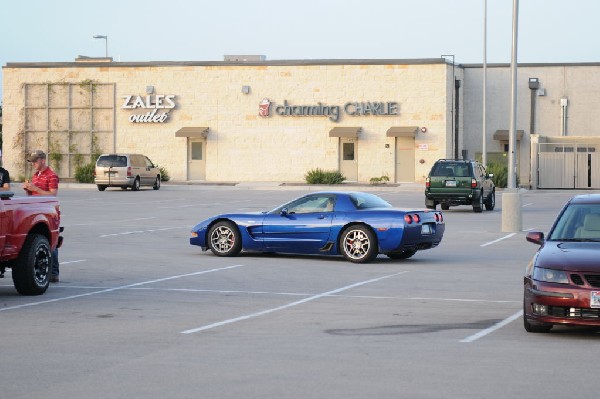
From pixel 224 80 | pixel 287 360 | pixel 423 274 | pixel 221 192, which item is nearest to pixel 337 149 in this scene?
pixel 224 80

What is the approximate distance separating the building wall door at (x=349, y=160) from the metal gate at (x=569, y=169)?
11.4 meters

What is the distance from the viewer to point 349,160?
67.7m

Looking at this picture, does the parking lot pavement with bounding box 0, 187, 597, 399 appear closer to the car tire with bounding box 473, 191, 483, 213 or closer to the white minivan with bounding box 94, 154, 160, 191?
the car tire with bounding box 473, 191, 483, 213

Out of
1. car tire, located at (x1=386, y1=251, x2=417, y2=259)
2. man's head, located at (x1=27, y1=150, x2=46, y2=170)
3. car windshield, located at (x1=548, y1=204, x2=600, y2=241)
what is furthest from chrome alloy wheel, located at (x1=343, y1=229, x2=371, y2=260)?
car windshield, located at (x1=548, y1=204, x2=600, y2=241)

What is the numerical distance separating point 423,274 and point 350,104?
48.5 metres

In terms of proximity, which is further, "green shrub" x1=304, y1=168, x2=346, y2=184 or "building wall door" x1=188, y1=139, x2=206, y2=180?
"building wall door" x1=188, y1=139, x2=206, y2=180

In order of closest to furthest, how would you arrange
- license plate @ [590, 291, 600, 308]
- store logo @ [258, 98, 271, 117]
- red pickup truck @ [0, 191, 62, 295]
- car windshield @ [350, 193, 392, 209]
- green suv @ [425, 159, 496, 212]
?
license plate @ [590, 291, 600, 308], red pickup truck @ [0, 191, 62, 295], car windshield @ [350, 193, 392, 209], green suv @ [425, 159, 496, 212], store logo @ [258, 98, 271, 117]

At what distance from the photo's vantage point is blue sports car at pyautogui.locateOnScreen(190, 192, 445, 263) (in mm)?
20906

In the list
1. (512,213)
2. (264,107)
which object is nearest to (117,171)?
(264,107)

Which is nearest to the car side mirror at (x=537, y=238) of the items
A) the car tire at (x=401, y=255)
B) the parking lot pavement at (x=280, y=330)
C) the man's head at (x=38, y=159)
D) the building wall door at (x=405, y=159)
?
the parking lot pavement at (x=280, y=330)

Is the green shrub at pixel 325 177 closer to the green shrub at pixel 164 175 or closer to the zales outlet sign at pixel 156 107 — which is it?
the green shrub at pixel 164 175

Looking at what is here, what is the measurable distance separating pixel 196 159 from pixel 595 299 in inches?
2320

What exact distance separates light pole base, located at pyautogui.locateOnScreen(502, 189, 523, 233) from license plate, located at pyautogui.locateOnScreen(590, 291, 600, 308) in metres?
18.1

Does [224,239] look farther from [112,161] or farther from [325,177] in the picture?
[325,177]
